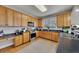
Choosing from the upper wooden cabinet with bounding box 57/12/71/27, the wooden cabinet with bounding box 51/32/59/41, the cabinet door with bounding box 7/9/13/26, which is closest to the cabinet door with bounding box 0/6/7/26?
the cabinet door with bounding box 7/9/13/26

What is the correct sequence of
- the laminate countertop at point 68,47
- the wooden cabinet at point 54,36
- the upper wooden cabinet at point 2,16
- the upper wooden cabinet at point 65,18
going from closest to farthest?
1. the laminate countertop at point 68,47
2. the upper wooden cabinet at point 2,16
3. the upper wooden cabinet at point 65,18
4. the wooden cabinet at point 54,36

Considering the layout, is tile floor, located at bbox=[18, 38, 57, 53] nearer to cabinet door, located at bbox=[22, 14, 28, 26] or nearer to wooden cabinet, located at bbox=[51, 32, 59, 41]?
wooden cabinet, located at bbox=[51, 32, 59, 41]

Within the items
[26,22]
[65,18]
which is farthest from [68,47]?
[26,22]

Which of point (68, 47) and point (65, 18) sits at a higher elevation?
point (65, 18)

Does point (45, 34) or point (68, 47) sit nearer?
point (68, 47)

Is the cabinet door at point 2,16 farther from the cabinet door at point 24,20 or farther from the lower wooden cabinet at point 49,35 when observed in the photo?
the lower wooden cabinet at point 49,35

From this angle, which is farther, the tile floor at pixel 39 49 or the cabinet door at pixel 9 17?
the cabinet door at pixel 9 17

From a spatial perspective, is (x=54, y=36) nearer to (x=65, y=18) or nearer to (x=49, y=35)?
(x=49, y=35)

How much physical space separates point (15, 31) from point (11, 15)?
877 mm

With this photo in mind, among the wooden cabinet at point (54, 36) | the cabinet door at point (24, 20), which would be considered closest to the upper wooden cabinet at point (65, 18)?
the wooden cabinet at point (54, 36)

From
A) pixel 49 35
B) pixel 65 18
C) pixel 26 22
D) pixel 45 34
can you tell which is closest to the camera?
pixel 65 18
